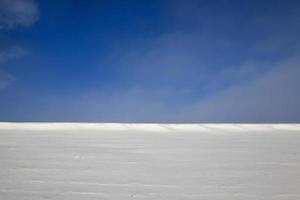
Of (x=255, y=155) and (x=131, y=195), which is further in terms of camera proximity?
(x=255, y=155)

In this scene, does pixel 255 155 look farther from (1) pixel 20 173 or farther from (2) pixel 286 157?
(1) pixel 20 173

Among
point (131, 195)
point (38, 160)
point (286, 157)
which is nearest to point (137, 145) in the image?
point (38, 160)

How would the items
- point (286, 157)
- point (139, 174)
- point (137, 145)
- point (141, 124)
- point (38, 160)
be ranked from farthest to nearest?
point (141, 124), point (137, 145), point (286, 157), point (38, 160), point (139, 174)

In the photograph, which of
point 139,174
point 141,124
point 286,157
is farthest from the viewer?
point 141,124

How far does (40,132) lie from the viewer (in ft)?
12.0

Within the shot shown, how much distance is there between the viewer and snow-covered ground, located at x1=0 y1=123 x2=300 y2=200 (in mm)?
1521

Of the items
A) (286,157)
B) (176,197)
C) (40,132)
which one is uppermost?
(40,132)

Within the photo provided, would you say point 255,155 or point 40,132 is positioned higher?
point 40,132

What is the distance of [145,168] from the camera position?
1980 mm

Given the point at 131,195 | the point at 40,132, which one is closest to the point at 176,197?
the point at 131,195

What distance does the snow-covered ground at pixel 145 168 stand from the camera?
4.99 ft

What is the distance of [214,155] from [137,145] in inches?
28.0

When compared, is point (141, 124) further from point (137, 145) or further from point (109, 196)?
point (109, 196)

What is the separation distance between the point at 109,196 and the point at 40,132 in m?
2.41
